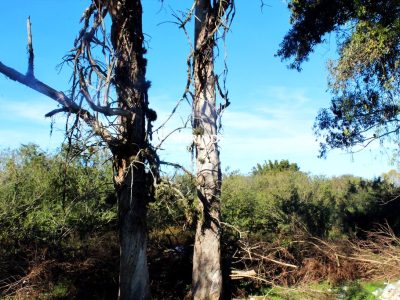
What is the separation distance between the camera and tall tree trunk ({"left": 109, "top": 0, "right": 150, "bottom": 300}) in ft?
21.8

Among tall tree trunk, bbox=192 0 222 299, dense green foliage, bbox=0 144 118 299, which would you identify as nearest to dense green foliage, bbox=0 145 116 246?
dense green foliage, bbox=0 144 118 299

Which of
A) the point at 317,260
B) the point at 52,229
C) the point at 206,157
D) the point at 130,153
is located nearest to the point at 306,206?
the point at 317,260

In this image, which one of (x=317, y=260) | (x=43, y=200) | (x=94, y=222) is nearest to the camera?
(x=317, y=260)

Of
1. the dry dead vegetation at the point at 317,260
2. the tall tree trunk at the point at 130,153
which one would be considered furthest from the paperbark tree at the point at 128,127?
the dry dead vegetation at the point at 317,260

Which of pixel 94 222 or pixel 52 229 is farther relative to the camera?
pixel 94 222

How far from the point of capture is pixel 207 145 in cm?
846

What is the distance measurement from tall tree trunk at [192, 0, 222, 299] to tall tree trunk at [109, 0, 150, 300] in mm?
1757

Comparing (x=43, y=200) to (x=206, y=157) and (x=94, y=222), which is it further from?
(x=206, y=157)

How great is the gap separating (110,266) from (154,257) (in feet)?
3.36

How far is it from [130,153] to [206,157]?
2078mm

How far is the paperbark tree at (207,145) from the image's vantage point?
330 inches

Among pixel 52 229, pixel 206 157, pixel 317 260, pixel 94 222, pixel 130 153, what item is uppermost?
pixel 206 157

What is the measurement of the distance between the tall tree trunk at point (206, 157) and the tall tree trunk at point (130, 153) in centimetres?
176

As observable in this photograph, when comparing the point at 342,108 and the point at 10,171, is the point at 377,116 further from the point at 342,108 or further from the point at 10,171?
the point at 10,171
